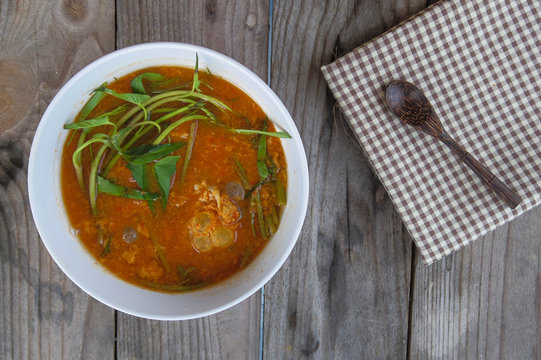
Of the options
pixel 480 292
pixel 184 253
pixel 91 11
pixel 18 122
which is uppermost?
pixel 91 11

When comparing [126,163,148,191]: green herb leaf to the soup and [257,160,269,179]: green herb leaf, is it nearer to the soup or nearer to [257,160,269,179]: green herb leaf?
the soup

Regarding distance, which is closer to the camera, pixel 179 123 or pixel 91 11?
pixel 179 123

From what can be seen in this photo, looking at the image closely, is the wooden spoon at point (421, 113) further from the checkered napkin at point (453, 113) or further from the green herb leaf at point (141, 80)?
the green herb leaf at point (141, 80)

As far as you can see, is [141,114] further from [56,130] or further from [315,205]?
[315,205]

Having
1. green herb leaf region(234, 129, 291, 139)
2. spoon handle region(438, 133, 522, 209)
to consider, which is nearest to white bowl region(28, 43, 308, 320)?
green herb leaf region(234, 129, 291, 139)

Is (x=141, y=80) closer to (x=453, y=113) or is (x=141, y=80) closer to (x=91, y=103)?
(x=91, y=103)

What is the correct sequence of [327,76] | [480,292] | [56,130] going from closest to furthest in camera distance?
[56,130], [327,76], [480,292]

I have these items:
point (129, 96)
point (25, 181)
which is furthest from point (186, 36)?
point (25, 181)

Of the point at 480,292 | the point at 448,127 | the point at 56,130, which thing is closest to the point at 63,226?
the point at 56,130
